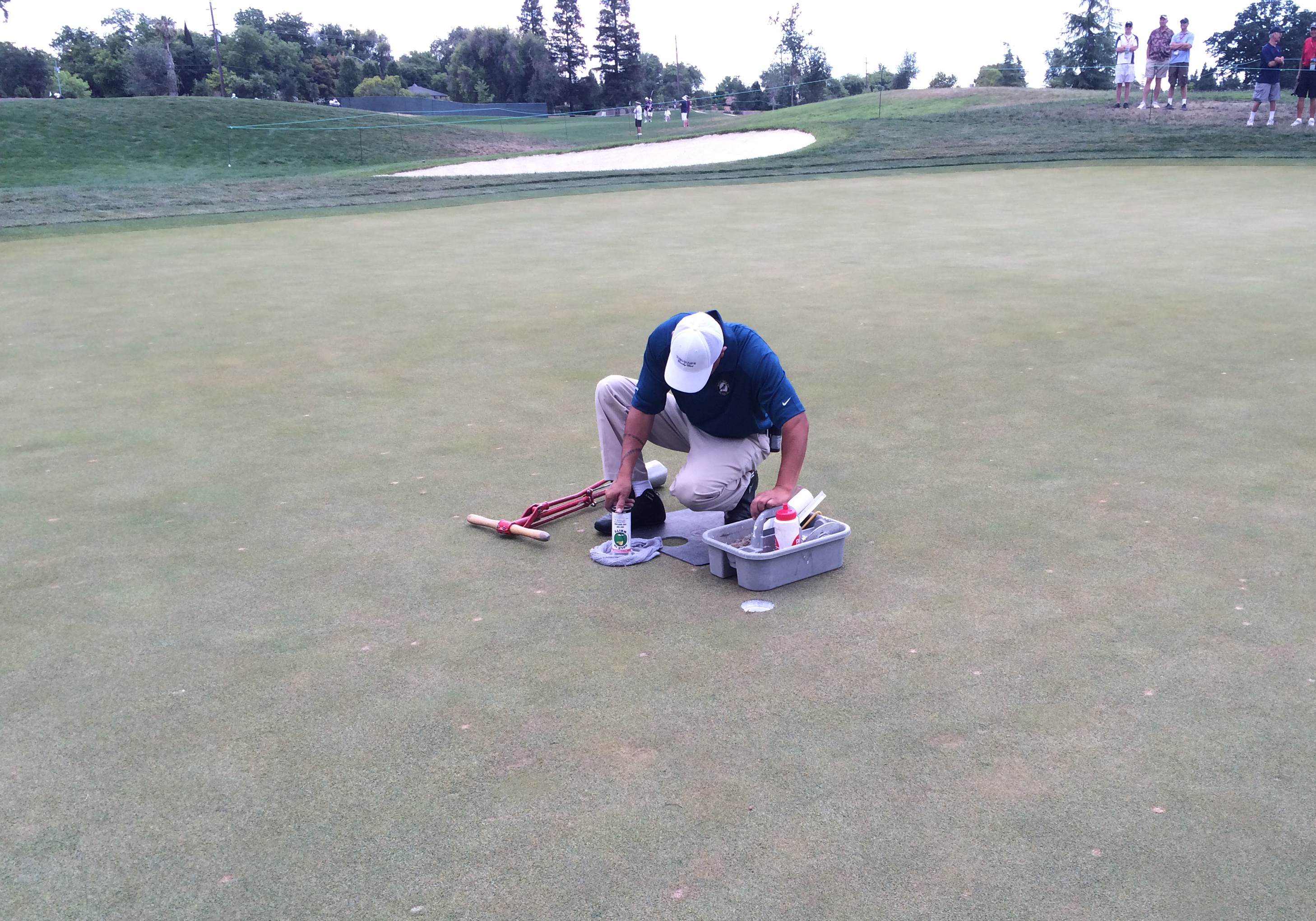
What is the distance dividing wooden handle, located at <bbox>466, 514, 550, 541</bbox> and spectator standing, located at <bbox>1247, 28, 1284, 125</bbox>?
22889 millimetres

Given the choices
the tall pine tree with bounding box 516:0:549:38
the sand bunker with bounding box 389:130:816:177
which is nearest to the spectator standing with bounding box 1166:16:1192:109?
the sand bunker with bounding box 389:130:816:177

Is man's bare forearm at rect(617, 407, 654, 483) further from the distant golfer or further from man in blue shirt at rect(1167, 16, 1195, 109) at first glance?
the distant golfer

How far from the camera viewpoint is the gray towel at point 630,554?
501 centimetres

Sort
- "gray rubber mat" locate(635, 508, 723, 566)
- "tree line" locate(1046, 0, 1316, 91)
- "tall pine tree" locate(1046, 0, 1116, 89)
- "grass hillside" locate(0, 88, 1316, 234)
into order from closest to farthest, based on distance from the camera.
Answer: "gray rubber mat" locate(635, 508, 723, 566), "grass hillside" locate(0, 88, 1316, 234), "tree line" locate(1046, 0, 1316, 91), "tall pine tree" locate(1046, 0, 1116, 89)

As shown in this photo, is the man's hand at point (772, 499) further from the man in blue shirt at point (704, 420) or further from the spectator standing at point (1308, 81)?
the spectator standing at point (1308, 81)

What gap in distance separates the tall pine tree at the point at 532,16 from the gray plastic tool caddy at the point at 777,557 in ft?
382

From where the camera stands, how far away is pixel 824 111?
123 ft

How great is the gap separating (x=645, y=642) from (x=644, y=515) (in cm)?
131

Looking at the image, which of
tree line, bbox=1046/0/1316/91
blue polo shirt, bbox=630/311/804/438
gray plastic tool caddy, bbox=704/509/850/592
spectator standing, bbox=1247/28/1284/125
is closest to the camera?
gray plastic tool caddy, bbox=704/509/850/592

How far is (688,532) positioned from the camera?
17.8ft

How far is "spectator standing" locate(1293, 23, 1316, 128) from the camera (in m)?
22.7

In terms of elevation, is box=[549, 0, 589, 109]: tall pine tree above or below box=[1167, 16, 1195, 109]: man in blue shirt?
above

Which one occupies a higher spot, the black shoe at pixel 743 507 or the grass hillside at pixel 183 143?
the grass hillside at pixel 183 143

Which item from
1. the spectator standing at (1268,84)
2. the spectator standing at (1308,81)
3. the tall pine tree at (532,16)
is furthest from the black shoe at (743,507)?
the tall pine tree at (532,16)
